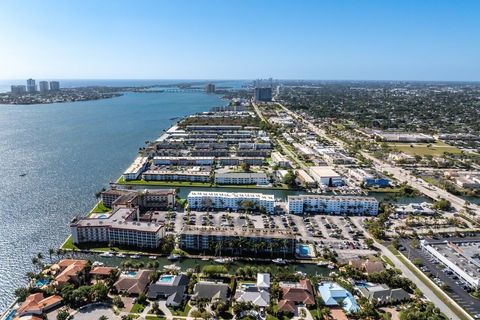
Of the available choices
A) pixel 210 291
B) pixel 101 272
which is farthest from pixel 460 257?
pixel 101 272

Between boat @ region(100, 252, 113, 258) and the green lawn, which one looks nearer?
the green lawn

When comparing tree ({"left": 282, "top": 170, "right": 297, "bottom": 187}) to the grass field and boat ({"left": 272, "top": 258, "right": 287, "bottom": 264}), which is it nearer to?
boat ({"left": 272, "top": 258, "right": 287, "bottom": 264})

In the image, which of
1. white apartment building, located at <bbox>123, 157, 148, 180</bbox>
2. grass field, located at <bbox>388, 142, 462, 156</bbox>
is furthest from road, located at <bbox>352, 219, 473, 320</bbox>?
grass field, located at <bbox>388, 142, 462, 156</bbox>

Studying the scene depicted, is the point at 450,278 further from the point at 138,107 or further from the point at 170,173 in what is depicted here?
the point at 138,107

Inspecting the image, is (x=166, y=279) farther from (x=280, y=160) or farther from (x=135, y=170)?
(x=280, y=160)

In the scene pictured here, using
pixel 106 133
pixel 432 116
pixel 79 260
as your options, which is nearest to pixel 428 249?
pixel 79 260
